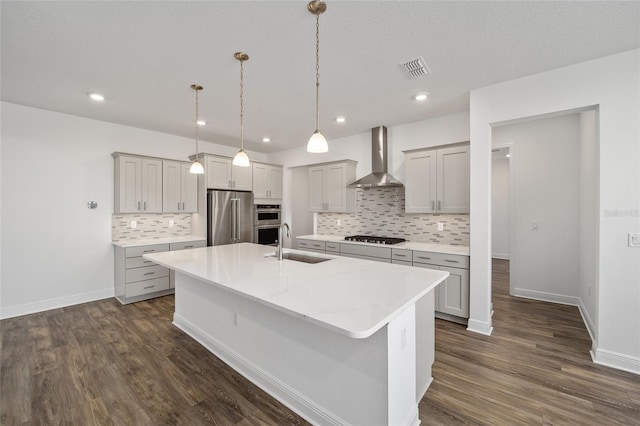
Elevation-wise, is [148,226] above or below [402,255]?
above

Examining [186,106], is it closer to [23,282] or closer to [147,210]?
[147,210]

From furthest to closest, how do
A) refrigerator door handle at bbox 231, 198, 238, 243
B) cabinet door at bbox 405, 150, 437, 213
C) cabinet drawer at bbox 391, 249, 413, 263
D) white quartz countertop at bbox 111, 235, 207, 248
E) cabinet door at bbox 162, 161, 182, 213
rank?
refrigerator door handle at bbox 231, 198, 238, 243 → cabinet door at bbox 162, 161, 182, 213 → white quartz countertop at bbox 111, 235, 207, 248 → cabinet door at bbox 405, 150, 437, 213 → cabinet drawer at bbox 391, 249, 413, 263

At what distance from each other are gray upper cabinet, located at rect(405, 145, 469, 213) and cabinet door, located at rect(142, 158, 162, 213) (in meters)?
3.97

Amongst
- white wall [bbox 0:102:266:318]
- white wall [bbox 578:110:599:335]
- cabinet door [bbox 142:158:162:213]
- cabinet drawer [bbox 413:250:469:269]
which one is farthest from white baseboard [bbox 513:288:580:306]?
white wall [bbox 0:102:266:318]

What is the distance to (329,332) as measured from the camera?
67.5 inches

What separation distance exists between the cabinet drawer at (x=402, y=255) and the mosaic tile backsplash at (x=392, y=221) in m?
0.71

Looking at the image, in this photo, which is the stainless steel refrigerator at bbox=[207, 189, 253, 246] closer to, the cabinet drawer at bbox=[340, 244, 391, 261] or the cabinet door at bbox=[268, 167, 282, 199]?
the cabinet door at bbox=[268, 167, 282, 199]

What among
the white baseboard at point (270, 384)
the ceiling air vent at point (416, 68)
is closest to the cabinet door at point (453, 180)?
the ceiling air vent at point (416, 68)

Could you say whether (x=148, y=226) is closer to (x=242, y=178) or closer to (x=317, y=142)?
(x=242, y=178)

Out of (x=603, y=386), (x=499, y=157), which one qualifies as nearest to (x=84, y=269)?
(x=603, y=386)

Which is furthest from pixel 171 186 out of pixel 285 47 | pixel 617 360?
pixel 617 360

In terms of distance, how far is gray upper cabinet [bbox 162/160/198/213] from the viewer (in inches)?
181

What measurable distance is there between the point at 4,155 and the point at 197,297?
320 cm

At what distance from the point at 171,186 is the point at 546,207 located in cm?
593
